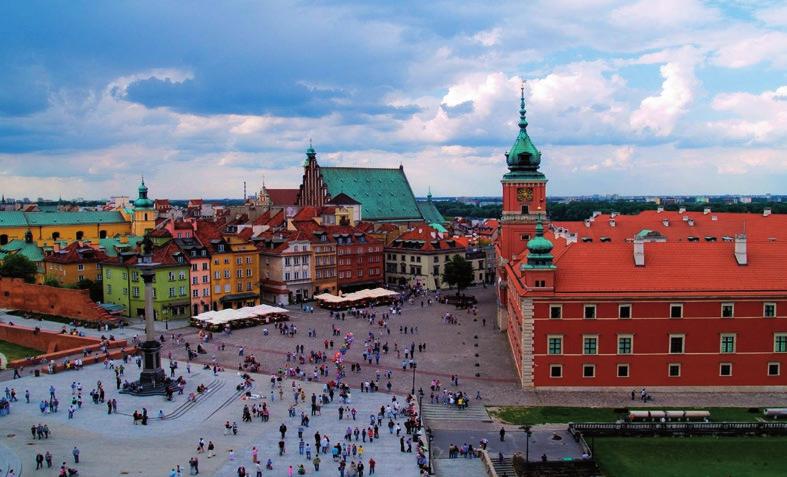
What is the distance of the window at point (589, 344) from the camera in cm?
4697

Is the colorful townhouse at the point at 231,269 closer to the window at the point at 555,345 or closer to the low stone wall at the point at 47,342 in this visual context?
the low stone wall at the point at 47,342

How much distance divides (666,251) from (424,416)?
19355 millimetres

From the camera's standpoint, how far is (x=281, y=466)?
35062 mm

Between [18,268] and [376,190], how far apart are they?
5879cm

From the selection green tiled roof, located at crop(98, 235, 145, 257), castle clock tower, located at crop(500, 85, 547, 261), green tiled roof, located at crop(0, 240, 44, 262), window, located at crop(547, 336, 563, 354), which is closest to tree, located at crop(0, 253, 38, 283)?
green tiled roof, located at crop(0, 240, 44, 262)

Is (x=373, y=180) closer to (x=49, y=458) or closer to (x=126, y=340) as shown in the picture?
(x=126, y=340)

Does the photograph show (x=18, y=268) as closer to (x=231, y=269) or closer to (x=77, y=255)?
(x=77, y=255)

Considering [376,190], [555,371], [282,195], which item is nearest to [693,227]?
[555,371]

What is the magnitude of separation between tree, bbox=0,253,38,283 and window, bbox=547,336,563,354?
2377 inches

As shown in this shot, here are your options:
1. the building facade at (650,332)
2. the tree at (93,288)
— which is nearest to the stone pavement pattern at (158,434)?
the building facade at (650,332)

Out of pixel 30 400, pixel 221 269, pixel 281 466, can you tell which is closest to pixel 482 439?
pixel 281 466

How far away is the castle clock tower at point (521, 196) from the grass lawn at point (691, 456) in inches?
1266

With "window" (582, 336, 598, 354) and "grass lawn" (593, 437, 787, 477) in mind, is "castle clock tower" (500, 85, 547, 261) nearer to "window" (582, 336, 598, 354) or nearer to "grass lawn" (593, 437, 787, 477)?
"window" (582, 336, 598, 354)

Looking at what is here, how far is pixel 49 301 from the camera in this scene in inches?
3014
